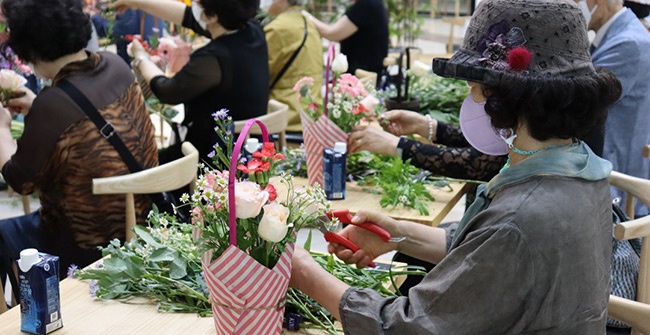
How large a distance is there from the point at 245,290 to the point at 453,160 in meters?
1.42

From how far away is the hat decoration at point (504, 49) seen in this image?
140cm

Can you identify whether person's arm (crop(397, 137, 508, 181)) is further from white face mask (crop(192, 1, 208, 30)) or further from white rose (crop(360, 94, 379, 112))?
white face mask (crop(192, 1, 208, 30))

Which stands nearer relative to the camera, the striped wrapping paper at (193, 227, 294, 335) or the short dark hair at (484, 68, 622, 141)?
the short dark hair at (484, 68, 622, 141)

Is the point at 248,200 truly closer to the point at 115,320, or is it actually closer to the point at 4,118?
the point at 115,320

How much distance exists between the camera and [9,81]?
302 cm

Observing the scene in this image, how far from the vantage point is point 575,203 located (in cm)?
141

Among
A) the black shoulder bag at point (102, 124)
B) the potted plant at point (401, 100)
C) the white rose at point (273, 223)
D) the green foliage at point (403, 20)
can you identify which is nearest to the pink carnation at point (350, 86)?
the black shoulder bag at point (102, 124)

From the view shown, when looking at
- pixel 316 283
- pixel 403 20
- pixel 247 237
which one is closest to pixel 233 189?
pixel 247 237

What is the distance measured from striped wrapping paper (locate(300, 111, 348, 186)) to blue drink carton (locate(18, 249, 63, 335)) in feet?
4.05

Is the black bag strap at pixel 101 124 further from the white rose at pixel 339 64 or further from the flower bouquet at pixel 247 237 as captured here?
the flower bouquet at pixel 247 237

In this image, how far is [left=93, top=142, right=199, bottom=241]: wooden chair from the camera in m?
2.47

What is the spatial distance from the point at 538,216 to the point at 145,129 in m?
1.86

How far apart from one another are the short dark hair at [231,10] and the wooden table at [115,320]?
1.92m

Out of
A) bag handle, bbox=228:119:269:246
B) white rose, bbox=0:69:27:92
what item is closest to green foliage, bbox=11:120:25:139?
white rose, bbox=0:69:27:92
